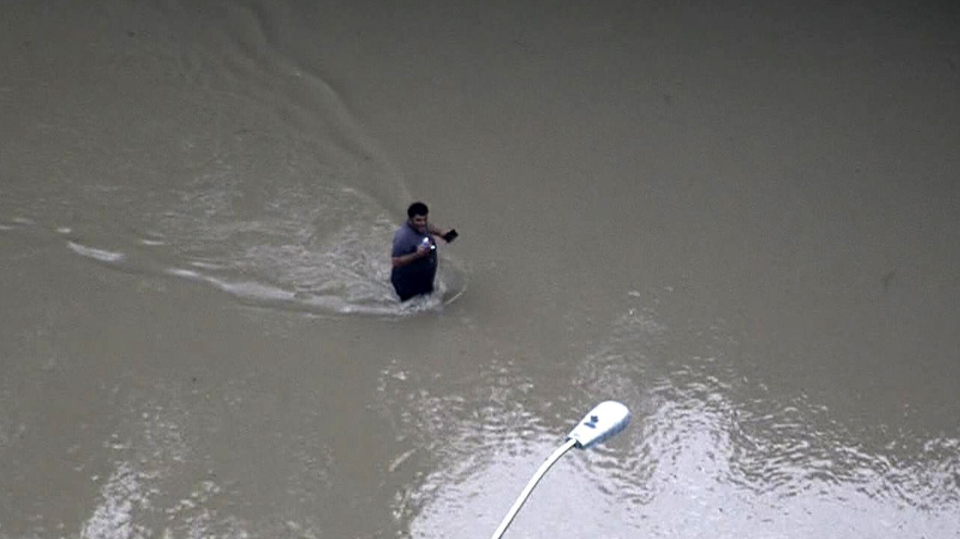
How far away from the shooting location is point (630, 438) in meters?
9.03

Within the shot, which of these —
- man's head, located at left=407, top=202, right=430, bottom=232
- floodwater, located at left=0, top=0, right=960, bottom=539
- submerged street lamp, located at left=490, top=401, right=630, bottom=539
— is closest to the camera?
submerged street lamp, located at left=490, top=401, right=630, bottom=539

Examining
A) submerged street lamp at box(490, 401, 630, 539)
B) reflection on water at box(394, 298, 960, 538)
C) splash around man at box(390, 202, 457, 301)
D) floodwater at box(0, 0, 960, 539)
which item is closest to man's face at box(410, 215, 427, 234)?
splash around man at box(390, 202, 457, 301)

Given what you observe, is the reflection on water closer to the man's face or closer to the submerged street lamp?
the man's face

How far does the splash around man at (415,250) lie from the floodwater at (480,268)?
33 cm

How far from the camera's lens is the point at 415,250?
9430 millimetres

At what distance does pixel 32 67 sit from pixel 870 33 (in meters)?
7.42

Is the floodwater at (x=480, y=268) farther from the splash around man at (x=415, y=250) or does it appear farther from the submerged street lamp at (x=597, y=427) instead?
→ the submerged street lamp at (x=597, y=427)

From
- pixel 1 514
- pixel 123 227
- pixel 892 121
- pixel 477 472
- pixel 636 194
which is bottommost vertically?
pixel 1 514

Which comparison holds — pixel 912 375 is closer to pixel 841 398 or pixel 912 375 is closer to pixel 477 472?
pixel 841 398

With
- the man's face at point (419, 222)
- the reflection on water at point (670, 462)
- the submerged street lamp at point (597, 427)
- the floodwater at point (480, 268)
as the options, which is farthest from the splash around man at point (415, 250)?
the submerged street lamp at point (597, 427)

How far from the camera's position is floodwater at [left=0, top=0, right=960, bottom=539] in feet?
28.4

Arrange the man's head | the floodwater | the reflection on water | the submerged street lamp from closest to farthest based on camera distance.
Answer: the submerged street lamp
the reflection on water
the floodwater
the man's head

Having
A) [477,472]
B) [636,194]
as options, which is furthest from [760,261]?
[477,472]

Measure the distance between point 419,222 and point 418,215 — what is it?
70 millimetres
